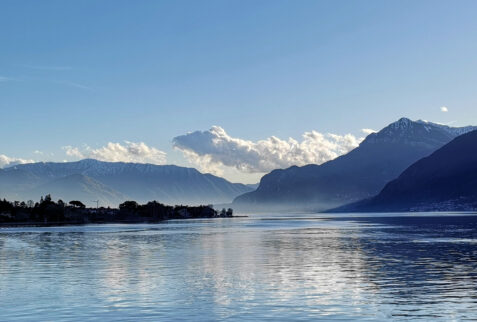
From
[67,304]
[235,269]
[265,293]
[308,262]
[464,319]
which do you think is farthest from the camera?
[308,262]

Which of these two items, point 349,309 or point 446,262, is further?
point 446,262

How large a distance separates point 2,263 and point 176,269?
30.0 m

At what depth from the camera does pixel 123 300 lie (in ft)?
175

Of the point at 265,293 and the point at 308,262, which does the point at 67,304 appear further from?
the point at 308,262

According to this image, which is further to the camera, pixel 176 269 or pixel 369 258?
pixel 369 258

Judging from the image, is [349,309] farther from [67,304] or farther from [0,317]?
[0,317]

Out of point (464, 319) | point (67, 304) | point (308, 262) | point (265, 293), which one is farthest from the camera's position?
point (308, 262)

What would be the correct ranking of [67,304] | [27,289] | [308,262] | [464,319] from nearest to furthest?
[464,319], [67,304], [27,289], [308,262]

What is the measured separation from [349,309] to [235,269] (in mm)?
32843

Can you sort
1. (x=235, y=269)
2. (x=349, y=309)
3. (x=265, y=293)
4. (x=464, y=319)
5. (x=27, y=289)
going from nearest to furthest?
(x=464, y=319), (x=349, y=309), (x=265, y=293), (x=27, y=289), (x=235, y=269)

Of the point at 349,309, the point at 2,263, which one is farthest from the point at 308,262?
the point at 2,263

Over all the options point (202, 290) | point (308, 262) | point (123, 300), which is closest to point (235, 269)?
point (308, 262)

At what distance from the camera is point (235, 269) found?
7981cm

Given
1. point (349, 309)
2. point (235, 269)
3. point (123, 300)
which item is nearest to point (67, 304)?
point (123, 300)
